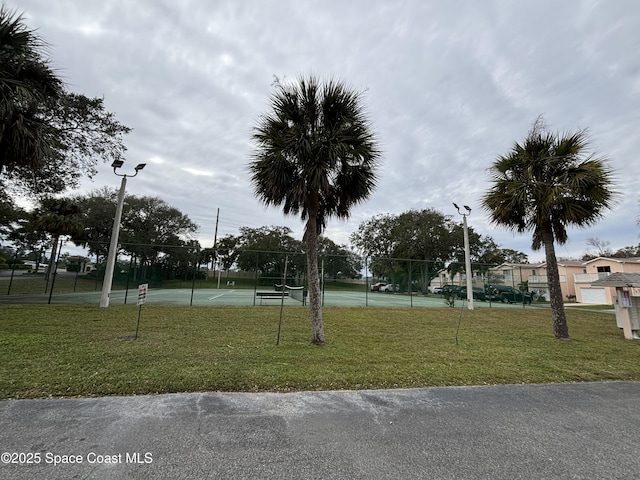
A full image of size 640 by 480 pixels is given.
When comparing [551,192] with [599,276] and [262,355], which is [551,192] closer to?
[262,355]

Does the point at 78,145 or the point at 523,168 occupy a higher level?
the point at 78,145

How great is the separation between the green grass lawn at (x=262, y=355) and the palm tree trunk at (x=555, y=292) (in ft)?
1.25

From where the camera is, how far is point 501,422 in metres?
3.08

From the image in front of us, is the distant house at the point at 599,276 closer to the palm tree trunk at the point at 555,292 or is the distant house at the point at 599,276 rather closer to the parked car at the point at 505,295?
the parked car at the point at 505,295

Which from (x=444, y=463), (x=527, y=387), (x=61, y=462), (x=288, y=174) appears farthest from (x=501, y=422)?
(x=288, y=174)

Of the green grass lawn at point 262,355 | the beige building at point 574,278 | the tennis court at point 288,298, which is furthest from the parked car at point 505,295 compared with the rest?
the green grass lawn at point 262,355

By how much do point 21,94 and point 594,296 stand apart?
4208 centimetres

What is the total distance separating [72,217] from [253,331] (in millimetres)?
22954

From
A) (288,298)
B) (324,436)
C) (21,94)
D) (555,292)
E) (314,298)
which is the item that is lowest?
(324,436)

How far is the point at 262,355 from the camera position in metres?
5.34

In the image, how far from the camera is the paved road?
7.20 feet

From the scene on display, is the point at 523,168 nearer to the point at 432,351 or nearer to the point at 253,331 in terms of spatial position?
the point at 432,351

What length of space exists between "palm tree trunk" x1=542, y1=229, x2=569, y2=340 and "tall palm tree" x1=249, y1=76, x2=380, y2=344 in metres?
5.75

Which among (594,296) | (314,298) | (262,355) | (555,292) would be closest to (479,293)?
(555,292)
